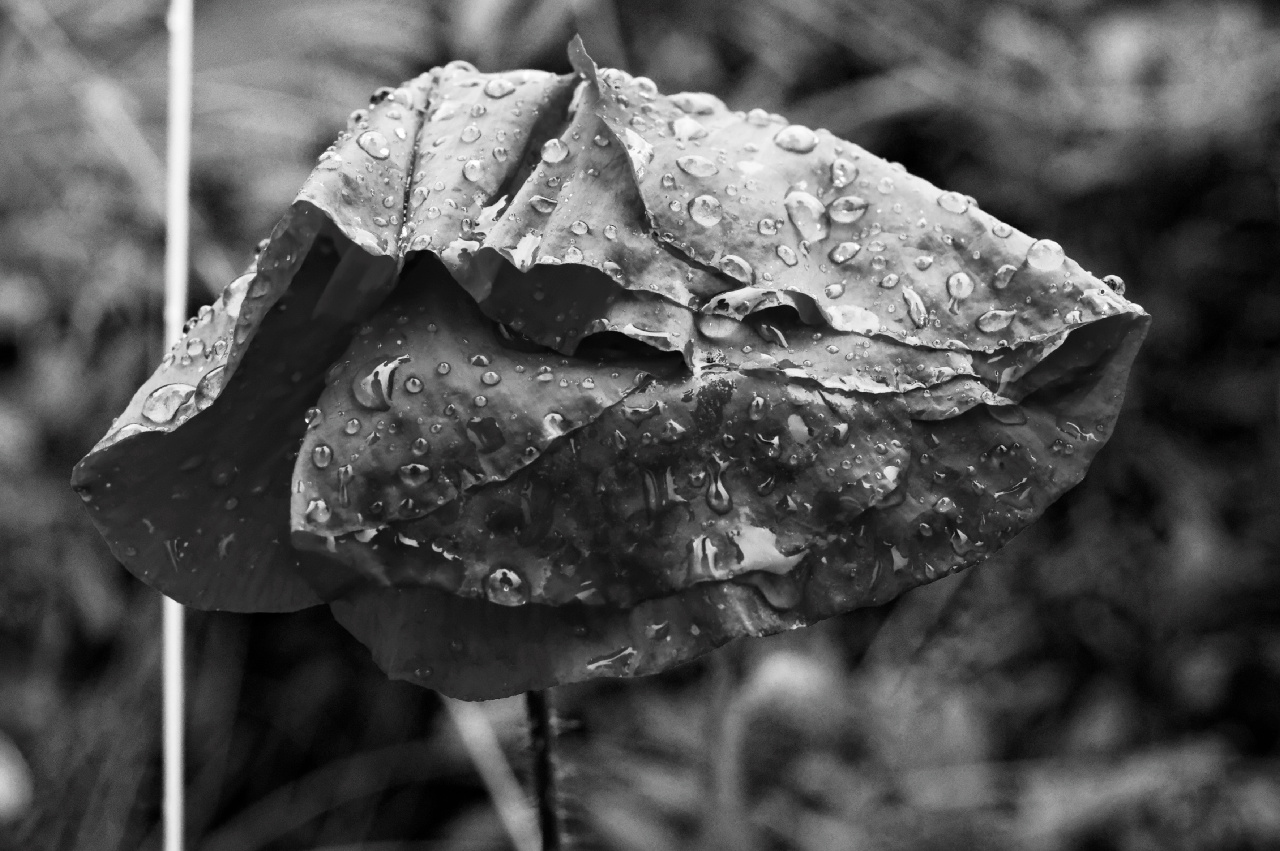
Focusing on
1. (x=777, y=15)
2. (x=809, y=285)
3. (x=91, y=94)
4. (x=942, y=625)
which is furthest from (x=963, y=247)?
(x=777, y=15)

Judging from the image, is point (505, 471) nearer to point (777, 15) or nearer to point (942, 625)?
point (942, 625)

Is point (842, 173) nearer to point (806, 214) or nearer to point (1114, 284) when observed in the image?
point (806, 214)

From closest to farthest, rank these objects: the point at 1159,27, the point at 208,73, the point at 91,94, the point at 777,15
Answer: the point at 91,94 → the point at 208,73 → the point at 1159,27 → the point at 777,15

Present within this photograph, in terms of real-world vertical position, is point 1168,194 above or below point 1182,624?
above

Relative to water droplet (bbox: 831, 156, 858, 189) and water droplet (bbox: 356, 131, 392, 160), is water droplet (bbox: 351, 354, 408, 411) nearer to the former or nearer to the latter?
water droplet (bbox: 356, 131, 392, 160)

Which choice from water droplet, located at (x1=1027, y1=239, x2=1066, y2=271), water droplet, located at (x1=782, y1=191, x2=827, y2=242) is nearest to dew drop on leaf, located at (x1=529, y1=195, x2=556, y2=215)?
water droplet, located at (x1=782, y1=191, x2=827, y2=242)

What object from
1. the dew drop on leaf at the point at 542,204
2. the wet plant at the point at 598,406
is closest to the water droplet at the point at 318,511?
the wet plant at the point at 598,406

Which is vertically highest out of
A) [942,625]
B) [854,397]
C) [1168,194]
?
[854,397]
